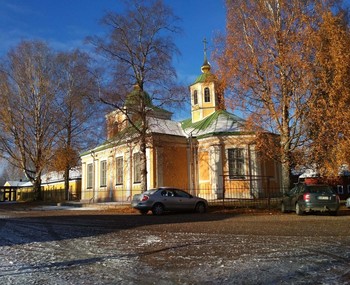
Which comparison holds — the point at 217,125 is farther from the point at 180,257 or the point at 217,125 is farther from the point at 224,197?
the point at 180,257

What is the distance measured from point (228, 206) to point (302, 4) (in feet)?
37.9

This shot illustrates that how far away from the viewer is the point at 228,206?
21.4 meters

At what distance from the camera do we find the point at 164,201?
18984 millimetres

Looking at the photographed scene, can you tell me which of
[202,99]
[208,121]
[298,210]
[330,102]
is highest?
[202,99]

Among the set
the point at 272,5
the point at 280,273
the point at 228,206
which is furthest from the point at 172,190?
the point at 280,273

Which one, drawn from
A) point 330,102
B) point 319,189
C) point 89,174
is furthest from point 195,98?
point 319,189

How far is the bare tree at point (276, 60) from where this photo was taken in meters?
17.4

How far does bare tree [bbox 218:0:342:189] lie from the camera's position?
57.2ft

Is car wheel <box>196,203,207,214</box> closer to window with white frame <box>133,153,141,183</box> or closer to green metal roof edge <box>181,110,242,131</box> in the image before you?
window with white frame <box>133,153,141,183</box>

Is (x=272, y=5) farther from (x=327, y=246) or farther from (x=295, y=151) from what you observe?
(x=327, y=246)

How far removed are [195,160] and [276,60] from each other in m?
12.9

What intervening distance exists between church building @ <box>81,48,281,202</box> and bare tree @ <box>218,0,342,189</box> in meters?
5.27

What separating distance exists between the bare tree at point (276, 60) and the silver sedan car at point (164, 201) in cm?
513

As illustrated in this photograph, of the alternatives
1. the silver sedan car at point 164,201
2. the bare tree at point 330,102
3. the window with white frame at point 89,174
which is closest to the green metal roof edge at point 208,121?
the window with white frame at point 89,174
